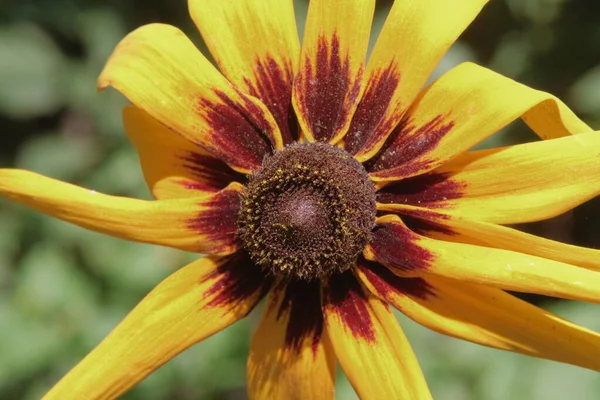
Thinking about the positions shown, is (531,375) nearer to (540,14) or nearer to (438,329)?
(438,329)

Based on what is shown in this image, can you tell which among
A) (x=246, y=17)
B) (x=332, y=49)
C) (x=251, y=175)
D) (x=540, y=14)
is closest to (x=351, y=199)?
(x=251, y=175)

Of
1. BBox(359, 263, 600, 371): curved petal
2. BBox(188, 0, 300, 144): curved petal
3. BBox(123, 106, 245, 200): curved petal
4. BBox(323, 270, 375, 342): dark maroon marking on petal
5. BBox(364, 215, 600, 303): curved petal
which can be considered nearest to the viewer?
BBox(364, 215, 600, 303): curved petal

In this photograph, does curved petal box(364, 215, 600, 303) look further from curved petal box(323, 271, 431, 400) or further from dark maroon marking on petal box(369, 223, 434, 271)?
curved petal box(323, 271, 431, 400)

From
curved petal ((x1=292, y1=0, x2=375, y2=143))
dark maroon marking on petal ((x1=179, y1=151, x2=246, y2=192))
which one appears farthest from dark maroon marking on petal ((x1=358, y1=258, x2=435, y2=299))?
dark maroon marking on petal ((x1=179, y1=151, x2=246, y2=192))

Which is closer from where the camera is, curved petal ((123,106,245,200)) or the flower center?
the flower center

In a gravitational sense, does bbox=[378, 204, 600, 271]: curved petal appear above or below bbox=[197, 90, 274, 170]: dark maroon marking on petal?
below

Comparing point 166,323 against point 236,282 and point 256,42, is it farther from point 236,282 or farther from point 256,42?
point 256,42

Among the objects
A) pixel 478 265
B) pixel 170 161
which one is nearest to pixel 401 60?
pixel 478 265

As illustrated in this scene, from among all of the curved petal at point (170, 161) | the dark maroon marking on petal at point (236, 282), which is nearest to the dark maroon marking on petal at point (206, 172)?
the curved petal at point (170, 161)
